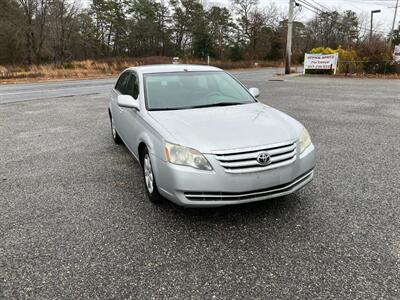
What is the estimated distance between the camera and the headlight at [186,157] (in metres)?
2.84


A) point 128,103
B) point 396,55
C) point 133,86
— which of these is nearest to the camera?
point 128,103

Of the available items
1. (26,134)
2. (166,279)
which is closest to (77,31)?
(26,134)

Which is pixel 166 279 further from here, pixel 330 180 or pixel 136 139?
pixel 330 180

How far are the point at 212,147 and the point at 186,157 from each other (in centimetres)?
26

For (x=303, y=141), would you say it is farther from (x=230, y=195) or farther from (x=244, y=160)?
(x=230, y=195)

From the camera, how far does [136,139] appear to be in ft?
13.0

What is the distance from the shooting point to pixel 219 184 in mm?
2797

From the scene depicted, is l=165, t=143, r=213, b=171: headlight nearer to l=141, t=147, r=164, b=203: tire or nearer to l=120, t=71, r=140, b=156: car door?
l=141, t=147, r=164, b=203: tire

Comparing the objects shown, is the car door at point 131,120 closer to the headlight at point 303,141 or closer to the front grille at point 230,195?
the front grille at point 230,195

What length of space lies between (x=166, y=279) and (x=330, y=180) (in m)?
2.78

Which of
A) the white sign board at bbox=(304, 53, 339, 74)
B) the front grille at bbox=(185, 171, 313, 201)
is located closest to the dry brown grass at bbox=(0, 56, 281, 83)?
the white sign board at bbox=(304, 53, 339, 74)

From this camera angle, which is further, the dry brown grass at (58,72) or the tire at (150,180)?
the dry brown grass at (58,72)

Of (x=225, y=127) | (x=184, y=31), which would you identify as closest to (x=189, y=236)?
(x=225, y=127)

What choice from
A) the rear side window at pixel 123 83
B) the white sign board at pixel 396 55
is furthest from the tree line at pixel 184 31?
the rear side window at pixel 123 83
